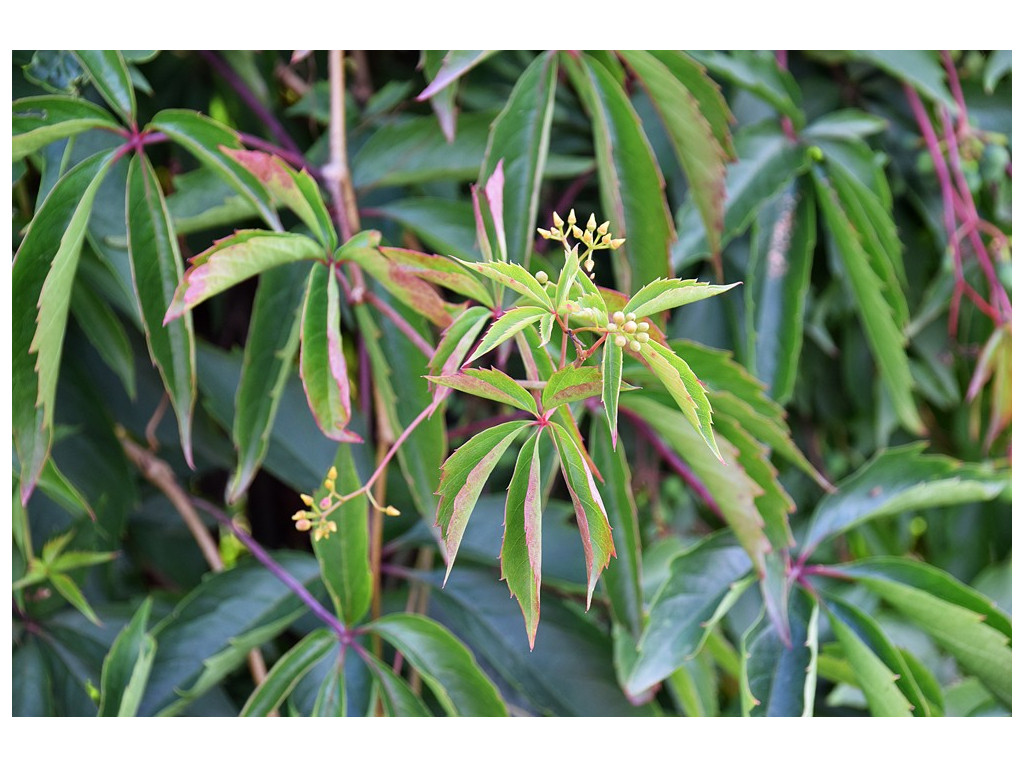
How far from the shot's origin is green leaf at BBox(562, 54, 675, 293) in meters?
0.52

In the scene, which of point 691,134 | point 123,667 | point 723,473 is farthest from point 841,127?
point 123,667

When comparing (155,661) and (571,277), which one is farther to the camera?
(155,661)

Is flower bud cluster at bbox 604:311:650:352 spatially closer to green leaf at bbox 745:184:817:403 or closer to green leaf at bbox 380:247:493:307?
green leaf at bbox 380:247:493:307

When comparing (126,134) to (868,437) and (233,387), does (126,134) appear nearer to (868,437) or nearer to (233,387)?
(233,387)

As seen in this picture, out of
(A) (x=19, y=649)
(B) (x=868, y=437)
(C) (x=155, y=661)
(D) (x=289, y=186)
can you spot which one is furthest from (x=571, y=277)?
(B) (x=868, y=437)

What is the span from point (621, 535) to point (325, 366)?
22 cm

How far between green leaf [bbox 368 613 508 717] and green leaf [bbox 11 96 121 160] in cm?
34

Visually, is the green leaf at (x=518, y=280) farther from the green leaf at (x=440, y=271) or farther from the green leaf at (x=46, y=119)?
the green leaf at (x=46, y=119)

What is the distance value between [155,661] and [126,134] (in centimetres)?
33

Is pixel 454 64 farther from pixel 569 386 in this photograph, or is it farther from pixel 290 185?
pixel 569 386

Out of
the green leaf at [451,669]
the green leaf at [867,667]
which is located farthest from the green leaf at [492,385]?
the green leaf at [867,667]

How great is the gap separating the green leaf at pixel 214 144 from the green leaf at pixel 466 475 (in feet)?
0.61

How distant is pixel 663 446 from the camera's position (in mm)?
661

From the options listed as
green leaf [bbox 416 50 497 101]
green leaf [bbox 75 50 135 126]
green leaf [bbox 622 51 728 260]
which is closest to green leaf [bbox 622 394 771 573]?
green leaf [bbox 622 51 728 260]
